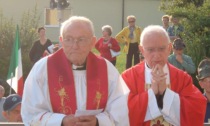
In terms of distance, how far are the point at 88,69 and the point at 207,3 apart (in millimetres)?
9797

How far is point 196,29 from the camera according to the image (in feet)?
44.1

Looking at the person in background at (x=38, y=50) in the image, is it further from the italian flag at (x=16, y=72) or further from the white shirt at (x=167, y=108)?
the white shirt at (x=167, y=108)

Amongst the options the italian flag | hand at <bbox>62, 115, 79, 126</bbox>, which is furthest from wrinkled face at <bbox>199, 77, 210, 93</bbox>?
the italian flag

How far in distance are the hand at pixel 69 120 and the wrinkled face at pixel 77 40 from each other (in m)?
0.48

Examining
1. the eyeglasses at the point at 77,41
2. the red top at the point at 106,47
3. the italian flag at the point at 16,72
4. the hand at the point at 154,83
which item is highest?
the eyeglasses at the point at 77,41

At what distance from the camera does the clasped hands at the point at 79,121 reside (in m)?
4.58

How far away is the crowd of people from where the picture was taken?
4664 mm

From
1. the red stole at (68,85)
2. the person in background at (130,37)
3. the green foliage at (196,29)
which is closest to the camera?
the red stole at (68,85)

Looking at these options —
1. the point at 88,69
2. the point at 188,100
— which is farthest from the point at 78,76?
the point at 188,100

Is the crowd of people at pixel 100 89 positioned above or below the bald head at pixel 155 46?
below

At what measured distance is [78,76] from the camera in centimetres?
482

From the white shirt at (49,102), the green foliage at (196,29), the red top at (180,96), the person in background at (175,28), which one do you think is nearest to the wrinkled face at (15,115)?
the red top at (180,96)

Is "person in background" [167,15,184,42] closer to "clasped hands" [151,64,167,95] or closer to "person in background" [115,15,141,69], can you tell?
"person in background" [115,15,141,69]

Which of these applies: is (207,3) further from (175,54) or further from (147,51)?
(147,51)
